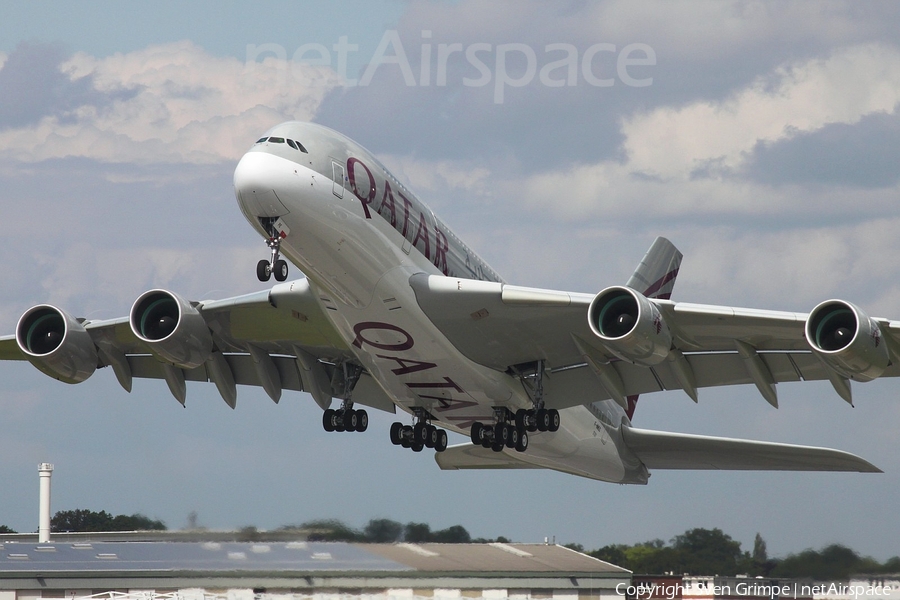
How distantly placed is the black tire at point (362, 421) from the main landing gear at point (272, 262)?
6.74m

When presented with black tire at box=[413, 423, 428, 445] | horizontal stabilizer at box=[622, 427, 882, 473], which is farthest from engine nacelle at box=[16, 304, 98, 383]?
horizontal stabilizer at box=[622, 427, 882, 473]

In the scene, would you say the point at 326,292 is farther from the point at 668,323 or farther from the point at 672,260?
the point at 672,260

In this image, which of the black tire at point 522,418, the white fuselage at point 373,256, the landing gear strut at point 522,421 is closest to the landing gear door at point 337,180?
the white fuselage at point 373,256

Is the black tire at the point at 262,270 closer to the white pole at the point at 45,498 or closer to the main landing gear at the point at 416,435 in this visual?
the main landing gear at the point at 416,435

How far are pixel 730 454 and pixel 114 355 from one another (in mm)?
14951

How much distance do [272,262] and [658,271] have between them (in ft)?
46.8

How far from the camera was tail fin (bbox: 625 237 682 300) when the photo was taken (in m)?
30.0

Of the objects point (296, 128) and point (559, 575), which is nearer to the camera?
point (296, 128)

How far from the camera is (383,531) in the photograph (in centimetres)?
2638

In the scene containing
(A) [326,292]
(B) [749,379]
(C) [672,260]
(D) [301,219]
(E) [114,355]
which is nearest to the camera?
(D) [301,219]

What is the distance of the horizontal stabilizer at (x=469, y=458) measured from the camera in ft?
94.3

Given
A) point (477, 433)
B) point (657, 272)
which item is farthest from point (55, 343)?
point (657, 272)

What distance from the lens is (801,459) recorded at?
88.2 ft

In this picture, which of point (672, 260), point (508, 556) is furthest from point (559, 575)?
point (672, 260)
